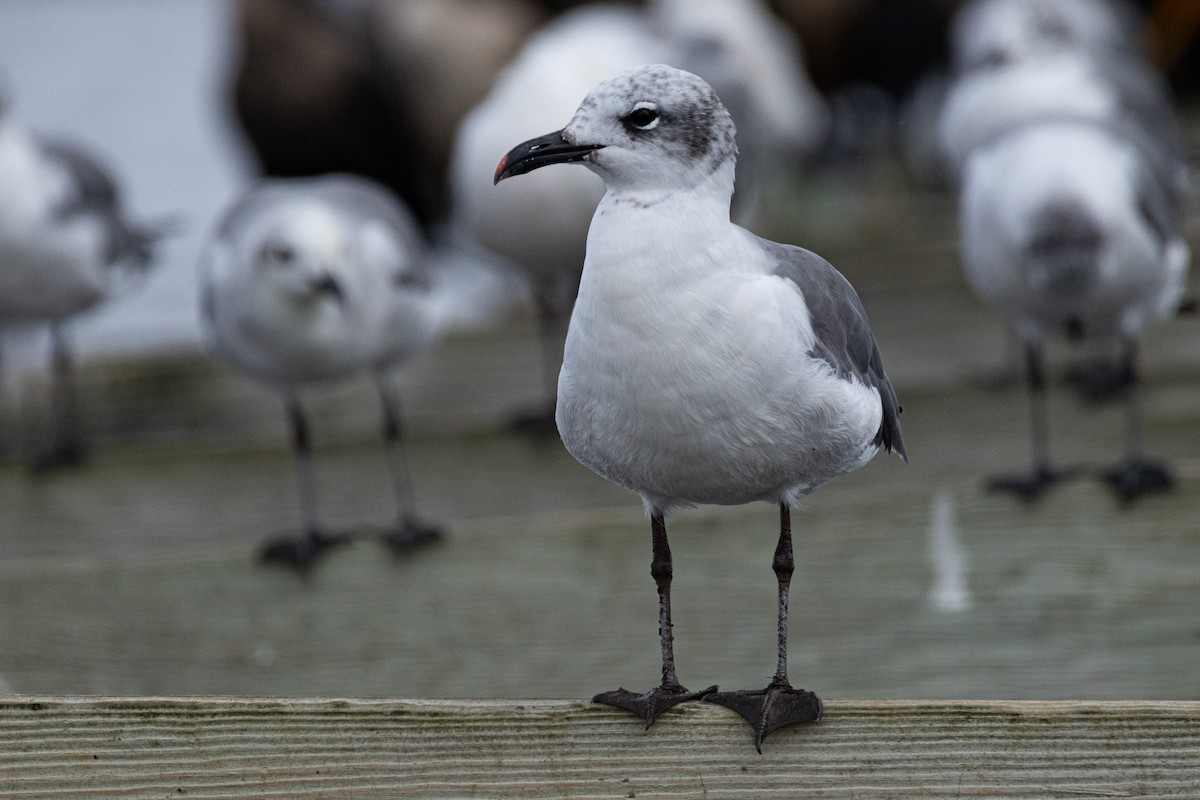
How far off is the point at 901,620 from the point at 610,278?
3.59ft

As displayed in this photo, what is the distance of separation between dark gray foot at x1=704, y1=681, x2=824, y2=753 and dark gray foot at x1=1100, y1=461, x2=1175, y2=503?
1025 millimetres

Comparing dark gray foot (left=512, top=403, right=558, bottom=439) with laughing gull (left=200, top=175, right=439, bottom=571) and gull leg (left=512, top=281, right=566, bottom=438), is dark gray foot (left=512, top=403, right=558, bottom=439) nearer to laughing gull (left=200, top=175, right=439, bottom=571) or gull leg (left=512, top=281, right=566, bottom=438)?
gull leg (left=512, top=281, right=566, bottom=438)

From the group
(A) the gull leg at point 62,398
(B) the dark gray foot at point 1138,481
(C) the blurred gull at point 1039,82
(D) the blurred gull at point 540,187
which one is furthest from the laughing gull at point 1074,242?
(A) the gull leg at point 62,398

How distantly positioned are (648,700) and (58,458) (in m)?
2.22

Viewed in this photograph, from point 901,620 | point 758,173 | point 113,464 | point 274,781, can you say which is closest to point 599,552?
point 901,620

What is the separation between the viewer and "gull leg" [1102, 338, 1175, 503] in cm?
287

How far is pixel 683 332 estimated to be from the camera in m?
1.91

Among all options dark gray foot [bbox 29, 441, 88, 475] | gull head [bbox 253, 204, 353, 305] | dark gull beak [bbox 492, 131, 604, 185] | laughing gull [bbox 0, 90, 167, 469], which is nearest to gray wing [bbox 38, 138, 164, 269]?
laughing gull [bbox 0, 90, 167, 469]

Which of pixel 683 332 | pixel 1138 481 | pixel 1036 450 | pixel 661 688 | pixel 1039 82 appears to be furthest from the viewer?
pixel 1039 82

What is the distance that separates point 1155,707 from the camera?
196 cm

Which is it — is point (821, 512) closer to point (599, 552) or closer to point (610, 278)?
point (599, 552)

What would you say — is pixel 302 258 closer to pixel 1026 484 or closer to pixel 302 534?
pixel 302 534

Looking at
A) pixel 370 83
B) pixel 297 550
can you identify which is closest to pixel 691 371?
pixel 297 550

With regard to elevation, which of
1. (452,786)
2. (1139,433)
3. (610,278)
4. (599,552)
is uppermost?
(610,278)
